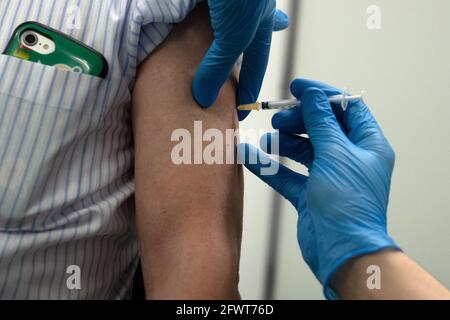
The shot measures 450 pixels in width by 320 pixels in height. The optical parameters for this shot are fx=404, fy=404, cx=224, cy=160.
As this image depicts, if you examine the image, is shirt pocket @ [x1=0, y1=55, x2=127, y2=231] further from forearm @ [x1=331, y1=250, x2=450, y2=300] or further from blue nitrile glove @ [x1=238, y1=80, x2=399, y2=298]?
forearm @ [x1=331, y1=250, x2=450, y2=300]

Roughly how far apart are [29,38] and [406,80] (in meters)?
1.08

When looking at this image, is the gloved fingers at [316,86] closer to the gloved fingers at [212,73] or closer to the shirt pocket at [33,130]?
the gloved fingers at [212,73]

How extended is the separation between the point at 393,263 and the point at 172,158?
404 mm

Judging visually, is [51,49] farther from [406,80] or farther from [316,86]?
[406,80]

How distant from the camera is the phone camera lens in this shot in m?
0.68

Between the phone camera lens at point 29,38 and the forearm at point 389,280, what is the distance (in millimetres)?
632

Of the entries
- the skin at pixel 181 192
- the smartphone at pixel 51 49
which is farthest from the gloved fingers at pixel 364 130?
the smartphone at pixel 51 49

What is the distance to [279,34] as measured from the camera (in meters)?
1.71

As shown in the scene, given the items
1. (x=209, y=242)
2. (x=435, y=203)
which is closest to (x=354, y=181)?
(x=209, y=242)

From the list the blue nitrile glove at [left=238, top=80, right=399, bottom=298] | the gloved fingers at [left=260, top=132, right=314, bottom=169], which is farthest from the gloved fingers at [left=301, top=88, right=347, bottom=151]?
the gloved fingers at [left=260, top=132, right=314, bottom=169]

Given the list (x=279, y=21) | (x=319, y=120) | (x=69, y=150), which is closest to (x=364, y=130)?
(x=319, y=120)

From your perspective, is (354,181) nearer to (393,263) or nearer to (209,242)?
(393,263)

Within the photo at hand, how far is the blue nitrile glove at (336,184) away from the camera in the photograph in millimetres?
641

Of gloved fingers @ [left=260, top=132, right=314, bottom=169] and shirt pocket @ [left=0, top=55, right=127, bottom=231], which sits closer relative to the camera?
shirt pocket @ [left=0, top=55, right=127, bottom=231]
